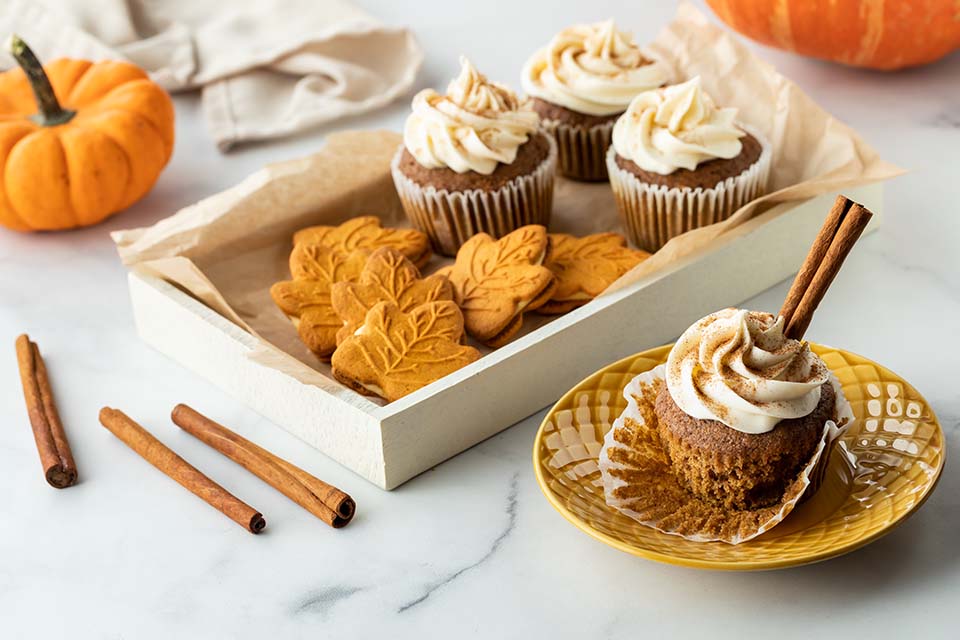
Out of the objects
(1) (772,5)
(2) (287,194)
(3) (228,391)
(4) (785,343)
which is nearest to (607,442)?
(4) (785,343)

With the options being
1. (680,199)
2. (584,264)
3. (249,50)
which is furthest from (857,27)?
(249,50)

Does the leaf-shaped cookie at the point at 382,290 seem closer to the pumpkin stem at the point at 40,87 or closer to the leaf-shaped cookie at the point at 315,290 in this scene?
the leaf-shaped cookie at the point at 315,290

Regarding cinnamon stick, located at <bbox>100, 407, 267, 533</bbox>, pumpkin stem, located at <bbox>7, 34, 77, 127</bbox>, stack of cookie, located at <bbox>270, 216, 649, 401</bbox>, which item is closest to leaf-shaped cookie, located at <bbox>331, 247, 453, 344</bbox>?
stack of cookie, located at <bbox>270, 216, 649, 401</bbox>

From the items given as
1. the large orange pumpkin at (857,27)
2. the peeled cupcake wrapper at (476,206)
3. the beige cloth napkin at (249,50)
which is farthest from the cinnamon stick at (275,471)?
the large orange pumpkin at (857,27)

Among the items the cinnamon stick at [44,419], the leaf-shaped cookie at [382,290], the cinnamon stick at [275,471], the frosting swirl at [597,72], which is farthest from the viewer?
A: the frosting swirl at [597,72]

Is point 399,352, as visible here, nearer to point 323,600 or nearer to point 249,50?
point 323,600

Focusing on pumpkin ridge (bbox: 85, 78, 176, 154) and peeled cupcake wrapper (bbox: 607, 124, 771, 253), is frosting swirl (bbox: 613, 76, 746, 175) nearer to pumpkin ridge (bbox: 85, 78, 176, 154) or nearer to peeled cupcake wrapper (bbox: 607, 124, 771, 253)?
peeled cupcake wrapper (bbox: 607, 124, 771, 253)
